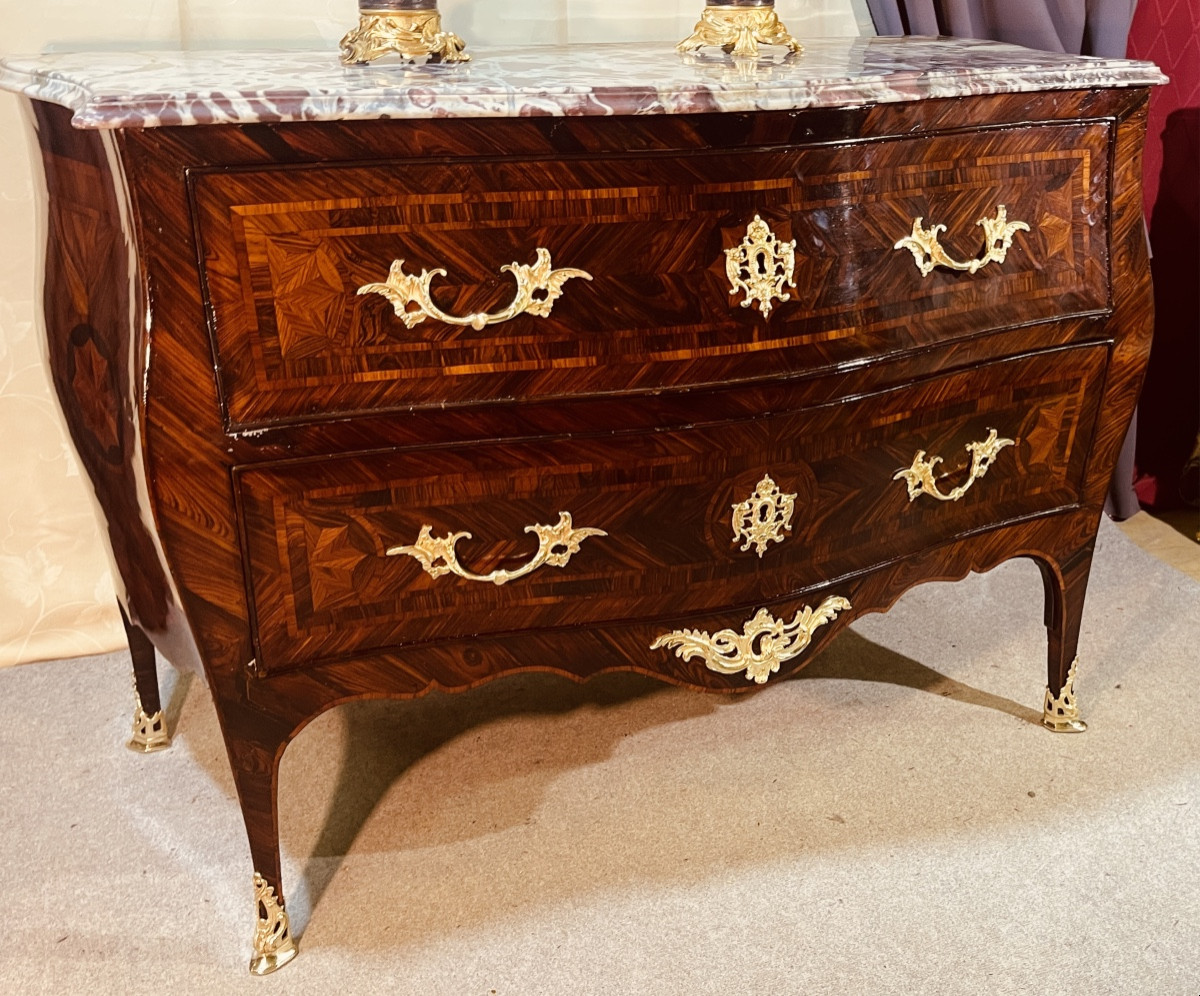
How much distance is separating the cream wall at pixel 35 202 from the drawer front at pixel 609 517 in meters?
0.62

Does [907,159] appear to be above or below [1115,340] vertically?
above

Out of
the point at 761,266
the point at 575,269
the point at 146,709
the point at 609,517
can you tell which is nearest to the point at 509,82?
the point at 575,269

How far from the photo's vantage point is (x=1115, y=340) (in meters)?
1.39

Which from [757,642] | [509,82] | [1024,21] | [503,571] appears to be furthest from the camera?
[1024,21]

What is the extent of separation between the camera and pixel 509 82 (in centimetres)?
105

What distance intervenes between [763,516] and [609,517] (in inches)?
6.8

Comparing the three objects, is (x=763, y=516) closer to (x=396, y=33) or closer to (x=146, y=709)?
(x=396, y=33)

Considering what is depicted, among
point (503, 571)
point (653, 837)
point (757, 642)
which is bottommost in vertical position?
point (653, 837)

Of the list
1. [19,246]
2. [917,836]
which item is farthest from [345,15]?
[917,836]

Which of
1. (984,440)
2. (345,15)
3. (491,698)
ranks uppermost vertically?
(345,15)

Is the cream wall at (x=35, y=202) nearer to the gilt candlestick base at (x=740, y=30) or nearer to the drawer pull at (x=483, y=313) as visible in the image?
the gilt candlestick base at (x=740, y=30)

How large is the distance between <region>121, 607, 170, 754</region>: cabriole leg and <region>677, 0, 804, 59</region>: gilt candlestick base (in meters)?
1.03

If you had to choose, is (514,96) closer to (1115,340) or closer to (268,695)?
(268,695)

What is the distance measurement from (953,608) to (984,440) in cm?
63
